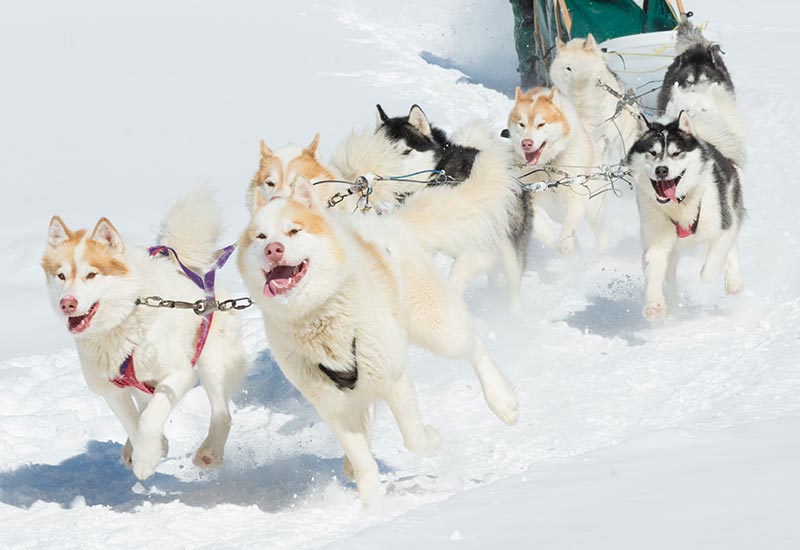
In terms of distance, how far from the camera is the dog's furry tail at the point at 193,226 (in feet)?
13.3

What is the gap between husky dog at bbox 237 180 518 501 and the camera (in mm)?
3084

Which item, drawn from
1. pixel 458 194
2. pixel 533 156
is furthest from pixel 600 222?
pixel 458 194

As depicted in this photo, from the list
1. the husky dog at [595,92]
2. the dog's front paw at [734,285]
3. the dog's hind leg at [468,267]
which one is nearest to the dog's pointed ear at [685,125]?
the dog's front paw at [734,285]

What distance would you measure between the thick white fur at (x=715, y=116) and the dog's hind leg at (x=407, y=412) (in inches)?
104

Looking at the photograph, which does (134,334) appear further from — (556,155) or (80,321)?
(556,155)

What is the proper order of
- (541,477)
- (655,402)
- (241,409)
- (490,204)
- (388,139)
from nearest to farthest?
(541,477) < (490,204) < (655,402) < (241,409) < (388,139)

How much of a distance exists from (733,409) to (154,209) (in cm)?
588

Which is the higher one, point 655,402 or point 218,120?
point 655,402

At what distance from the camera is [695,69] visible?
6238mm

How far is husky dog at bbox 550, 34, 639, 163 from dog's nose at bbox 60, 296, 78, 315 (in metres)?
4.16

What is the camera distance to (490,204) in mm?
3752

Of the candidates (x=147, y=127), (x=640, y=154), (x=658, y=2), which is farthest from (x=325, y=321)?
(x=147, y=127)

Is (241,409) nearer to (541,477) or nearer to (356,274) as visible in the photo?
(356,274)

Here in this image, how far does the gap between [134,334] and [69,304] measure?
0.27 meters
